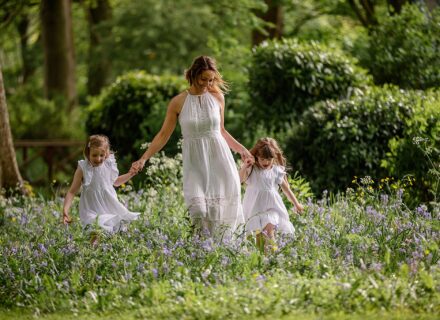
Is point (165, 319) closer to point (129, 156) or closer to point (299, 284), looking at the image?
point (299, 284)

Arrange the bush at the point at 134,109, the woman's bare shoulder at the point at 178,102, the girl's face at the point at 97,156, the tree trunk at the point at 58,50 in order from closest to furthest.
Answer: the woman's bare shoulder at the point at 178,102, the girl's face at the point at 97,156, the bush at the point at 134,109, the tree trunk at the point at 58,50

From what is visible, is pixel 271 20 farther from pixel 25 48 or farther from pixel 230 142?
pixel 230 142

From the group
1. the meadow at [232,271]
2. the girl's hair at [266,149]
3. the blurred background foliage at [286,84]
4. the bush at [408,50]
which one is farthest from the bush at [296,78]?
the girl's hair at [266,149]

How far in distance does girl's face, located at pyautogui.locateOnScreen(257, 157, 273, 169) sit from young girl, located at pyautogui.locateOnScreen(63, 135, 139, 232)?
115cm

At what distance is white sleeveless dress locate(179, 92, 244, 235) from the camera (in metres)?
6.87

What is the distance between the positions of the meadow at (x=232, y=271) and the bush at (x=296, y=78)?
4225 millimetres

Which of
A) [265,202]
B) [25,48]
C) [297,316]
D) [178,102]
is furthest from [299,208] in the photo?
[25,48]

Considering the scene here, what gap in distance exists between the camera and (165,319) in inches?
212

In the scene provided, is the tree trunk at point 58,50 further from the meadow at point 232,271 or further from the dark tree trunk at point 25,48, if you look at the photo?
the meadow at point 232,271

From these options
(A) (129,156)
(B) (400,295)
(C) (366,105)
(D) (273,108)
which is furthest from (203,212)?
(A) (129,156)

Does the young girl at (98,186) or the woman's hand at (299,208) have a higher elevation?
the young girl at (98,186)

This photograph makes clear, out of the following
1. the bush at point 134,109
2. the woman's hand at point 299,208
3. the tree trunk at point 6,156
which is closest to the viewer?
the woman's hand at point 299,208

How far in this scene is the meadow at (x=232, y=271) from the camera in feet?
17.9

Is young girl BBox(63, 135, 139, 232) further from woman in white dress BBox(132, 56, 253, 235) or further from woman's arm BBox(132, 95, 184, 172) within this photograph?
woman in white dress BBox(132, 56, 253, 235)
